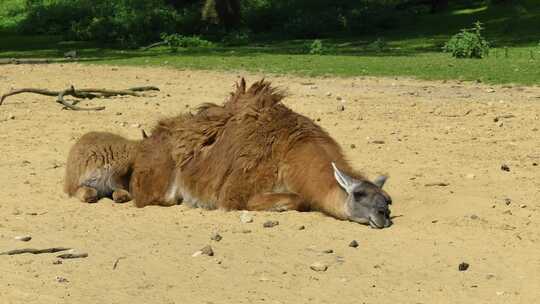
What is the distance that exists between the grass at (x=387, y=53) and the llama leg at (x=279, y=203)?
8912 mm

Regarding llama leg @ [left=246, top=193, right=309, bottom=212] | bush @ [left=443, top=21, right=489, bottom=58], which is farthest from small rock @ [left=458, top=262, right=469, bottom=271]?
bush @ [left=443, top=21, right=489, bottom=58]

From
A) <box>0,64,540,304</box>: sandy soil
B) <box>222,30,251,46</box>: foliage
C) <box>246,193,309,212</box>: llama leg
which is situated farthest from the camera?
<box>222,30,251,46</box>: foliage

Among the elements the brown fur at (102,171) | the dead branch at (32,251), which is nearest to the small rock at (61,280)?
the dead branch at (32,251)

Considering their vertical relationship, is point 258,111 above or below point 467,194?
above

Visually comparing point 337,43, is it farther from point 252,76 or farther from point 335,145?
point 335,145

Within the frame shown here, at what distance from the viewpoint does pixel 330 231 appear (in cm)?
802

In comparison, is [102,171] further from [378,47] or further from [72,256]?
[378,47]

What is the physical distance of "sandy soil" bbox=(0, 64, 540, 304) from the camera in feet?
21.4

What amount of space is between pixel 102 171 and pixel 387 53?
15.9m

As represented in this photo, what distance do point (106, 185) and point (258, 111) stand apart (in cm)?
168

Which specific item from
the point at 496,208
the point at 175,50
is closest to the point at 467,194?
the point at 496,208

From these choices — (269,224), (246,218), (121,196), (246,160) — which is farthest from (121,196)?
(269,224)

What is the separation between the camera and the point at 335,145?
9.08 metres

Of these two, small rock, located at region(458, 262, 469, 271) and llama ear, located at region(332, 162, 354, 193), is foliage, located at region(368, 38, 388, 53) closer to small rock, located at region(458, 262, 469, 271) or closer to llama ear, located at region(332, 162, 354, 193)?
llama ear, located at region(332, 162, 354, 193)
